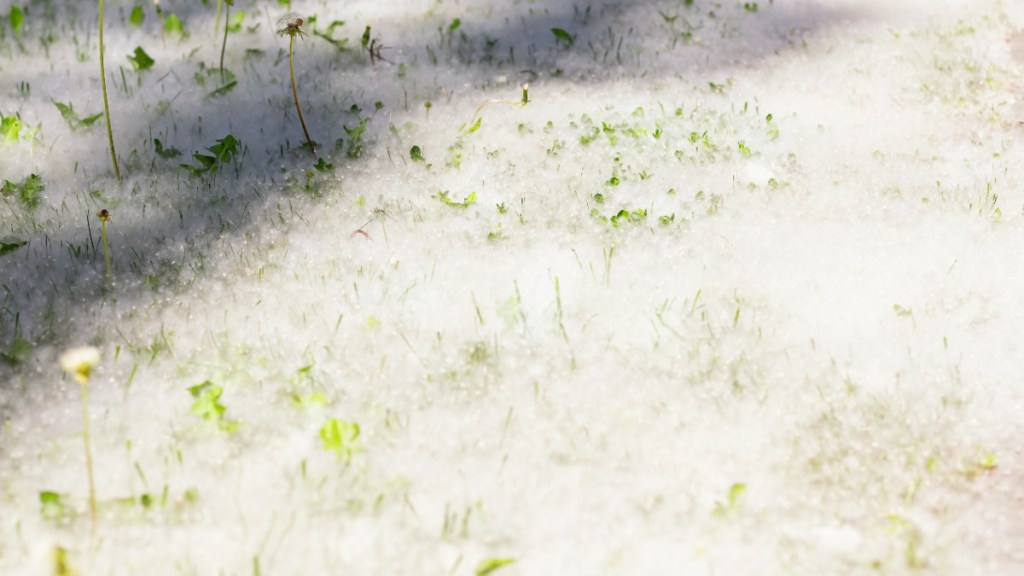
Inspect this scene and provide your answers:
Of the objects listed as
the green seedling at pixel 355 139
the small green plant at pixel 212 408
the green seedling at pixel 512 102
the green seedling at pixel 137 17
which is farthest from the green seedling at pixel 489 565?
the green seedling at pixel 137 17

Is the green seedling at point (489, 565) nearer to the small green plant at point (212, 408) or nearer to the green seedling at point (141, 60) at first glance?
the small green plant at point (212, 408)

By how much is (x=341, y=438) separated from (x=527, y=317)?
2.39 feet

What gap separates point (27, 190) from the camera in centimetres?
314

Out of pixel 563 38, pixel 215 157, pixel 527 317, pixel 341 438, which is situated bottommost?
pixel 341 438

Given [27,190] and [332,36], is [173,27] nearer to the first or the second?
[332,36]

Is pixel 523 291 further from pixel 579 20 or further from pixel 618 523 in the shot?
pixel 579 20

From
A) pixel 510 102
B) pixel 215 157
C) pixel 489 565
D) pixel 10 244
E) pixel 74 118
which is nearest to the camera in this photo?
pixel 489 565

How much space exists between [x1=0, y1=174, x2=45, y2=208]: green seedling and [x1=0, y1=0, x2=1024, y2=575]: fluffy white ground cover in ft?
0.12

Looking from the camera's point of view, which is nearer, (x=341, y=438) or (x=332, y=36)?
(x=341, y=438)

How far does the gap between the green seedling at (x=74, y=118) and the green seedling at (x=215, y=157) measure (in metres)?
0.56

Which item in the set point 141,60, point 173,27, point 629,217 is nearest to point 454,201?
point 629,217

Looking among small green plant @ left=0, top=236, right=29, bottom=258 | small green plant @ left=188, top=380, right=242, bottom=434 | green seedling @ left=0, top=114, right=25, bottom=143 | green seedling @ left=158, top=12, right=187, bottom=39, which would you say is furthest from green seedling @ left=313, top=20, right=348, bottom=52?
small green plant @ left=188, top=380, right=242, bottom=434

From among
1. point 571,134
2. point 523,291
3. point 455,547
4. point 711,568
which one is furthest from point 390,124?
point 711,568

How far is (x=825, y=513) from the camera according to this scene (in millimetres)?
2008
